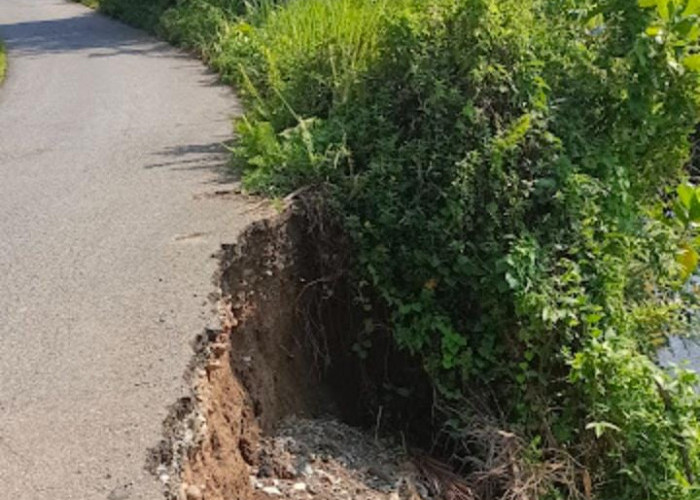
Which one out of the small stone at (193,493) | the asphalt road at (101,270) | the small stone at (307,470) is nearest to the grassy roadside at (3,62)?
the asphalt road at (101,270)

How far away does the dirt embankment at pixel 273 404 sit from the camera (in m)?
4.69

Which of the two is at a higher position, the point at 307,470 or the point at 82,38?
the point at 82,38

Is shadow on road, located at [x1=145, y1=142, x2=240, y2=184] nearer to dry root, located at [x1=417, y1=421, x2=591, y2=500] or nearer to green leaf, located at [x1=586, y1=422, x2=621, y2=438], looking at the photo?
Result: dry root, located at [x1=417, y1=421, x2=591, y2=500]

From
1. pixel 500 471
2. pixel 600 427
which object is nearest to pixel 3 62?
pixel 500 471

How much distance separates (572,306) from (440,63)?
182 cm

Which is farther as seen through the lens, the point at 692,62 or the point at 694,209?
the point at 692,62

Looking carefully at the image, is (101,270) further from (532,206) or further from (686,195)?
(686,195)

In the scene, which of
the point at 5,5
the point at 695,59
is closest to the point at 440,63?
the point at 695,59

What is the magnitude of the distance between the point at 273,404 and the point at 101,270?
3.96ft

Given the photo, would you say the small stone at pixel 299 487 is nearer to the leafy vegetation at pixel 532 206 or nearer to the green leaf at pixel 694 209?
the leafy vegetation at pixel 532 206

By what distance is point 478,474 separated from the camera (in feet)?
19.9

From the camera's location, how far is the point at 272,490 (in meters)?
5.25

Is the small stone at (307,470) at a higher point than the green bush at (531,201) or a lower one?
lower

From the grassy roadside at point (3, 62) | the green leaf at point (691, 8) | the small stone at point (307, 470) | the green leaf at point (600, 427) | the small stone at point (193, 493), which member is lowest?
the green leaf at point (600, 427)
